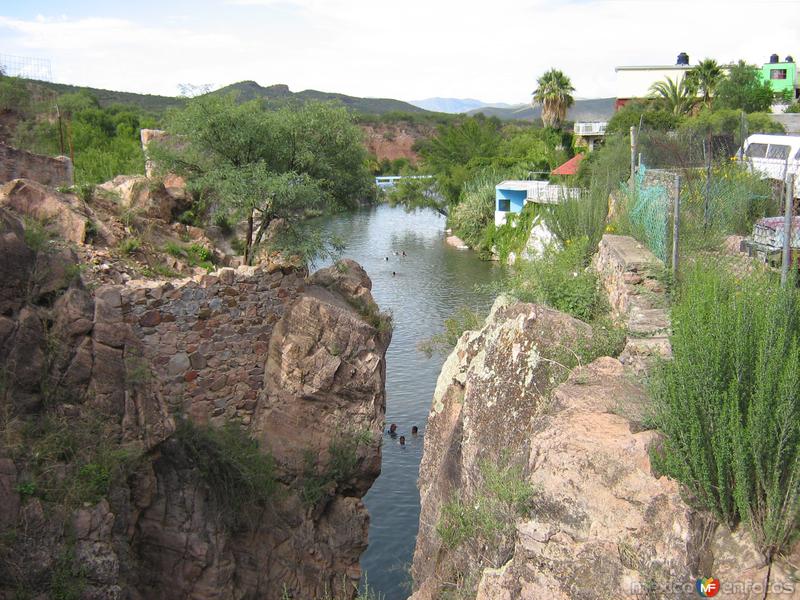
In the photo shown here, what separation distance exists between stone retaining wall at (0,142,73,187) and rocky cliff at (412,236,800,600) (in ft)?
30.2

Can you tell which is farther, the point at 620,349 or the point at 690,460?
the point at 620,349

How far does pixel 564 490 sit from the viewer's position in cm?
476

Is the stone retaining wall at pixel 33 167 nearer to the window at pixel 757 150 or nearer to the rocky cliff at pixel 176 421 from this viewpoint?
the rocky cliff at pixel 176 421

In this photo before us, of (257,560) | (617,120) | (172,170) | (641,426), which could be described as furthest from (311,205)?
(617,120)

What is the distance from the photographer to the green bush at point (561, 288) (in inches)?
340

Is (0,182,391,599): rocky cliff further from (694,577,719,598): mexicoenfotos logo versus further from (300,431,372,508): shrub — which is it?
(694,577,719,598): mexicoenfotos logo

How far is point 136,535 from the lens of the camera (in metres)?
9.71

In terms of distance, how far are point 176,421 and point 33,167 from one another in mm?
5803

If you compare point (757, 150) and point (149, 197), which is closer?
point (149, 197)

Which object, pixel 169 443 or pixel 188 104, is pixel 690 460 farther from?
pixel 188 104

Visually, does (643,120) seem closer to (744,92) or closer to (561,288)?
(744,92)

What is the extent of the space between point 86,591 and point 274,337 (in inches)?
214

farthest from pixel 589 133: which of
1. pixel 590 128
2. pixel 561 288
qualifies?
pixel 561 288

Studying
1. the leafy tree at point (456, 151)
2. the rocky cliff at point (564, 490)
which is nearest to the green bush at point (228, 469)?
the rocky cliff at point (564, 490)
